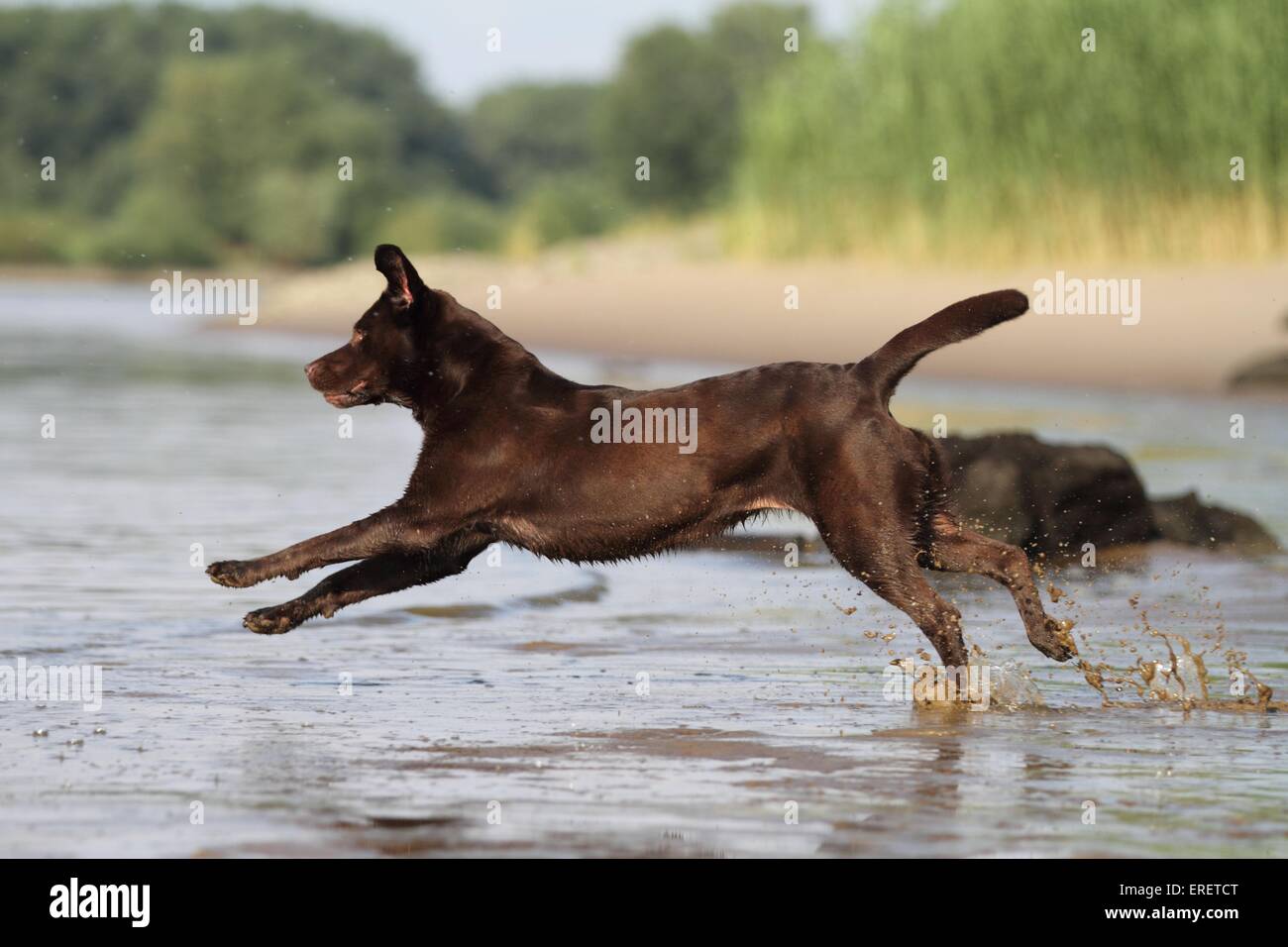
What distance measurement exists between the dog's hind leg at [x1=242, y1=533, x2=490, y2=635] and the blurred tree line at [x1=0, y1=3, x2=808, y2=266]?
3158 centimetres

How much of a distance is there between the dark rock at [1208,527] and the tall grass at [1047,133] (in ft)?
36.4

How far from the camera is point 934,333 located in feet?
22.6

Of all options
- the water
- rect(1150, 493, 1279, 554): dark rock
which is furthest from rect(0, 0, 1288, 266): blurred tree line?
rect(1150, 493, 1279, 554): dark rock

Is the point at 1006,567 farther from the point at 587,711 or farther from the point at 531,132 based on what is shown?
the point at 531,132

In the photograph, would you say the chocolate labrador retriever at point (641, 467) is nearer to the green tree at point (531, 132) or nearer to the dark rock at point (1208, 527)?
the dark rock at point (1208, 527)

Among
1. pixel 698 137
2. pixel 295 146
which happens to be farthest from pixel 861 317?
pixel 295 146

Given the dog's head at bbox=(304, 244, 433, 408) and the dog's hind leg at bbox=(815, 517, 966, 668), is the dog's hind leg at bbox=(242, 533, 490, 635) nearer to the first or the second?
the dog's head at bbox=(304, 244, 433, 408)

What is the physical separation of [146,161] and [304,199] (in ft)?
48.7

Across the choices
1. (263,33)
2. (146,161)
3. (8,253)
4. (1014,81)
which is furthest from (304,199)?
(263,33)

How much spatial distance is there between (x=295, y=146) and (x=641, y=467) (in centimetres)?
5795

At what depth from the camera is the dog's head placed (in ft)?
23.8

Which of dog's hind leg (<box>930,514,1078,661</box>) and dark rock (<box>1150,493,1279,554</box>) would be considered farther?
dark rock (<box>1150,493,1279,554</box>)

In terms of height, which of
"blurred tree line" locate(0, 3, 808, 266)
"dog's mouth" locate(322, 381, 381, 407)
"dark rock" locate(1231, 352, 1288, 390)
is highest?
"blurred tree line" locate(0, 3, 808, 266)

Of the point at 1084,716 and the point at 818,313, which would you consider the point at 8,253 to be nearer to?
the point at 818,313
